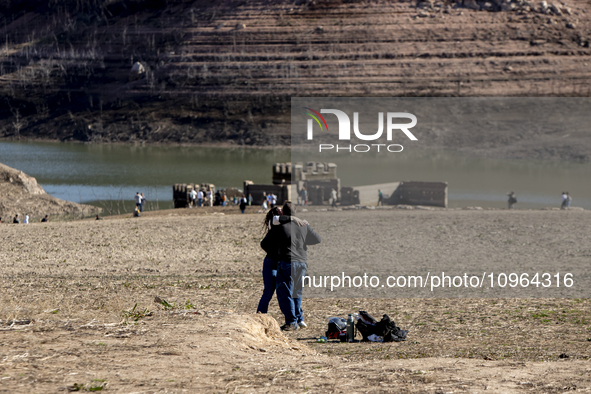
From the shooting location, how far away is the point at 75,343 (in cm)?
610

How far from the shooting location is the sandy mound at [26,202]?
Answer: 31828mm

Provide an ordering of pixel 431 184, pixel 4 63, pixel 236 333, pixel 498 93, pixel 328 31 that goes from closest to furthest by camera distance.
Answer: pixel 236 333, pixel 431 184, pixel 498 93, pixel 328 31, pixel 4 63

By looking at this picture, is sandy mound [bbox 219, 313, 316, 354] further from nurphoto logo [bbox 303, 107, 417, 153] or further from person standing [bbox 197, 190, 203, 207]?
person standing [bbox 197, 190, 203, 207]

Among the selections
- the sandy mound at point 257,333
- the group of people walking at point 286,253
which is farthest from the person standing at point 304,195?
the sandy mound at point 257,333

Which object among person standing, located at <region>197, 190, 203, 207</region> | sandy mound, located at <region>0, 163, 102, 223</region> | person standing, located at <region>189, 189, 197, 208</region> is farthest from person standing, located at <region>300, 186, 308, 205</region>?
sandy mound, located at <region>0, 163, 102, 223</region>

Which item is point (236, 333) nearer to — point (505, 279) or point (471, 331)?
point (471, 331)

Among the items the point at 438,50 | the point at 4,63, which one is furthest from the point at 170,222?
the point at 4,63

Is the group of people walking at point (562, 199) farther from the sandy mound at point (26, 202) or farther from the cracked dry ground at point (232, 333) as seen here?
the sandy mound at point (26, 202)

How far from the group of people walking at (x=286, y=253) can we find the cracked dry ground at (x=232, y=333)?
0.59 m

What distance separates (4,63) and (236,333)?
3985 inches

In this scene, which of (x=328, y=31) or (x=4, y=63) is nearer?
(x=328, y=31)

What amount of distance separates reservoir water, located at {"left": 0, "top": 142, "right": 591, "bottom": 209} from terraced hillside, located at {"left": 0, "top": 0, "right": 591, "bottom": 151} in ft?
23.3

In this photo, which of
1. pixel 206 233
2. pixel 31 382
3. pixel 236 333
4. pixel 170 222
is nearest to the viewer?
pixel 31 382

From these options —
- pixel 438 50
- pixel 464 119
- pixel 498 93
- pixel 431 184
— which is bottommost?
pixel 431 184
